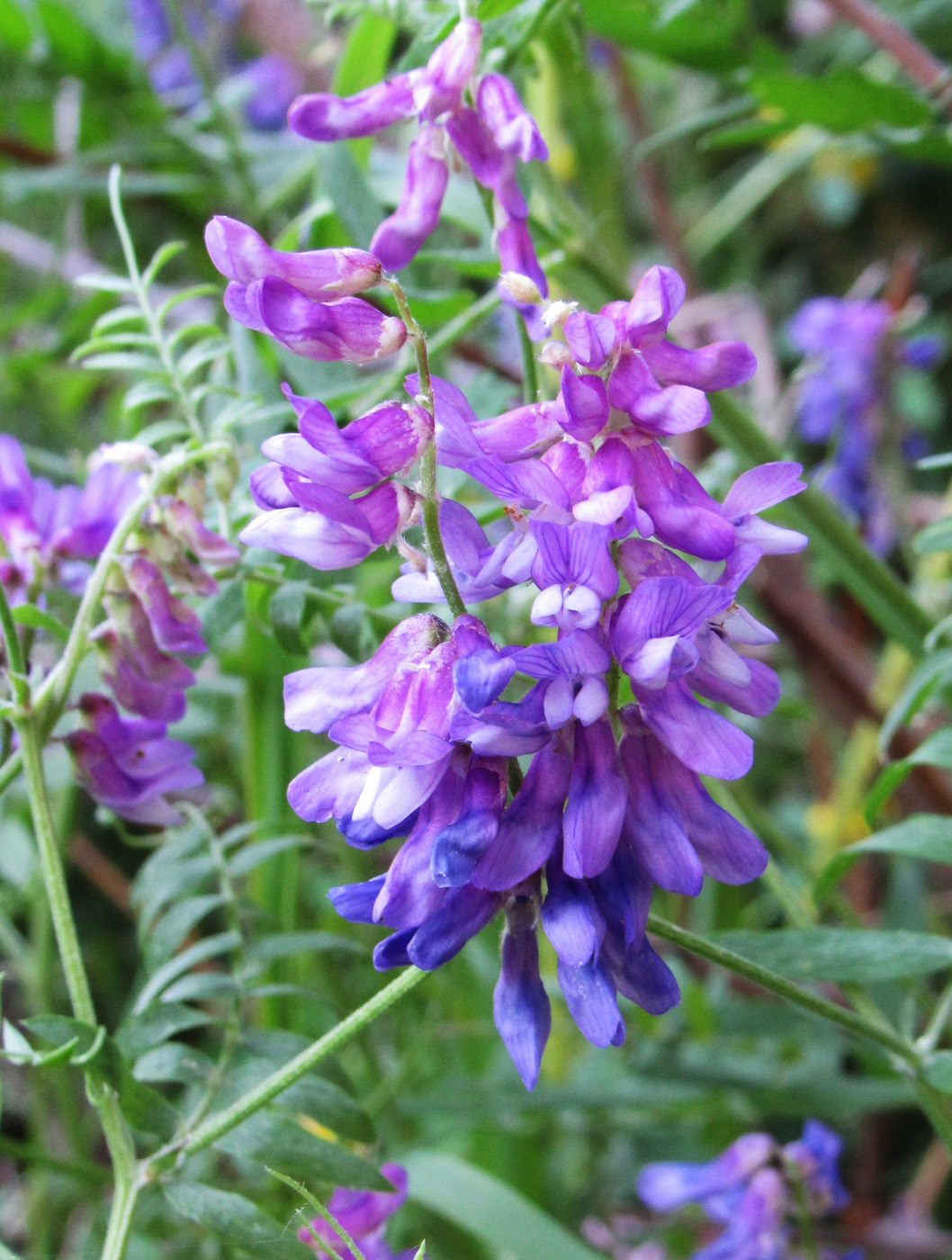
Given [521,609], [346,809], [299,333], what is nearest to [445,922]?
[346,809]

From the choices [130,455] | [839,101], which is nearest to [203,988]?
[130,455]

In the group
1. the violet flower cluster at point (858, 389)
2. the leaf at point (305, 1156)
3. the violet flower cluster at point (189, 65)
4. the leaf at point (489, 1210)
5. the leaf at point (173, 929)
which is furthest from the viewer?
the violet flower cluster at point (189, 65)

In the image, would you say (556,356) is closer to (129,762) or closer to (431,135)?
(431,135)

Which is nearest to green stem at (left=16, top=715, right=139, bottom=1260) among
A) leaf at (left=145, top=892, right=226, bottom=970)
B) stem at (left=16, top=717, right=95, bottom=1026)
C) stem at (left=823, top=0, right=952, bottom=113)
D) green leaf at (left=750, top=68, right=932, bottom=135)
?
stem at (left=16, top=717, right=95, bottom=1026)

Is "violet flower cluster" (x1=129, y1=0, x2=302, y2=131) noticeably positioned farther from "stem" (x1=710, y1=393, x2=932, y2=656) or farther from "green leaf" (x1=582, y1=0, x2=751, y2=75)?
"stem" (x1=710, y1=393, x2=932, y2=656)

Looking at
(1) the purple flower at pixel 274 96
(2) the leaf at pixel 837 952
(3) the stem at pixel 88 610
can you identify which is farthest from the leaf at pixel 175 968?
(1) the purple flower at pixel 274 96

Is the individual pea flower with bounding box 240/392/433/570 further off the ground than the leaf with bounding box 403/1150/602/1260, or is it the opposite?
the individual pea flower with bounding box 240/392/433/570

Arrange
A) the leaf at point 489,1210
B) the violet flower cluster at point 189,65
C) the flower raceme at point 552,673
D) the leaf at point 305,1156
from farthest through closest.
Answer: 1. the violet flower cluster at point 189,65
2. the leaf at point 489,1210
3. the leaf at point 305,1156
4. the flower raceme at point 552,673

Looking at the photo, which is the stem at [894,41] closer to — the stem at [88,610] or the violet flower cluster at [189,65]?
the stem at [88,610]
